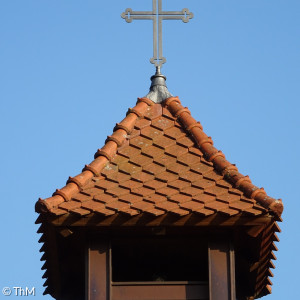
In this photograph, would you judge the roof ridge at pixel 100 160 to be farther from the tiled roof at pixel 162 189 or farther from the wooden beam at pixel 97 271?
the wooden beam at pixel 97 271

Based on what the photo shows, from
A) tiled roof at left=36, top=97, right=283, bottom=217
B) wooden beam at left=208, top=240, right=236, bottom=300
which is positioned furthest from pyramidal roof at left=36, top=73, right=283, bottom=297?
wooden beam at left=208, top=240, right=236, bottom=300

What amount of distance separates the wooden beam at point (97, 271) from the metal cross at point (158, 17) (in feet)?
9.74

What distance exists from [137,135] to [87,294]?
2.15 meters

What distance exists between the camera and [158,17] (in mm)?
15195

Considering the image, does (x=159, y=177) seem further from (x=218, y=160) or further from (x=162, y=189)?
(x=218, y=160)

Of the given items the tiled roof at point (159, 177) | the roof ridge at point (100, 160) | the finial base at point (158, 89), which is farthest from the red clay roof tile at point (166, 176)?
the finial base at point (158, 89)

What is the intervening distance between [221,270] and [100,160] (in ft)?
6.05

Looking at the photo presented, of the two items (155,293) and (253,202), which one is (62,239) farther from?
(253,202)

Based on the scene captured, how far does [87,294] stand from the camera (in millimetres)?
12758

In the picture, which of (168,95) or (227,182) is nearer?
(227,182)

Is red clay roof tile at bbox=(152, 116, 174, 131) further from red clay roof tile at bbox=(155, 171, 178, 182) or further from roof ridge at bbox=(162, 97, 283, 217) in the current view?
red clay roof tile at bbox=(155, 171, 178, 182)

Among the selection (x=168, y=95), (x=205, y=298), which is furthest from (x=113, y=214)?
(x=168, y=95)

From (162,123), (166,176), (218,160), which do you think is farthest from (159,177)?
Answer: (162,123)

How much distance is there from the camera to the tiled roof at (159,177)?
12.8m
